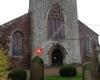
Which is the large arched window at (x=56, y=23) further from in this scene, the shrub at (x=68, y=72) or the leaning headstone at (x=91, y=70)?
the leaning headstone at (x=91, y=70)

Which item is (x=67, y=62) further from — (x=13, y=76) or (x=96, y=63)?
(x=96, y=63)

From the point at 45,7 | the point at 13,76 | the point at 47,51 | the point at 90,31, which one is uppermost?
the point at 45,7

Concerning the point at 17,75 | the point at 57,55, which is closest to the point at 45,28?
the point at 57,55

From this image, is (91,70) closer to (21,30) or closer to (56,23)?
(21,30)

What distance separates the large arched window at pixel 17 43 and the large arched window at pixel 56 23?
397cm

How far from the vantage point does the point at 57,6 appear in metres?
40.2

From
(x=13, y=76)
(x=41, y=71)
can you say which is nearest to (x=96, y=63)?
(x=41, y=71)

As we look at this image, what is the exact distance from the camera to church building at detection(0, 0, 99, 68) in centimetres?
3819

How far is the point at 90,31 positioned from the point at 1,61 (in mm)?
29206

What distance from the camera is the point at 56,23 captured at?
131 ft

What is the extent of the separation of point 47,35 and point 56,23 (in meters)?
2.28

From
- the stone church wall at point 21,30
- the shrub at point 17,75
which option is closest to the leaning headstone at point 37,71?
the shrub at point 17,75

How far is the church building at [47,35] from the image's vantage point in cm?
3819

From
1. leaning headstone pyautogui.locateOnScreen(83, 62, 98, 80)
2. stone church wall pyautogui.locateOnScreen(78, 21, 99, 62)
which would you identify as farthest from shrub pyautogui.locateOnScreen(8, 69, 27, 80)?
stone church wall pyautogui.locateOnScreen(78, 21, 99, 62)
